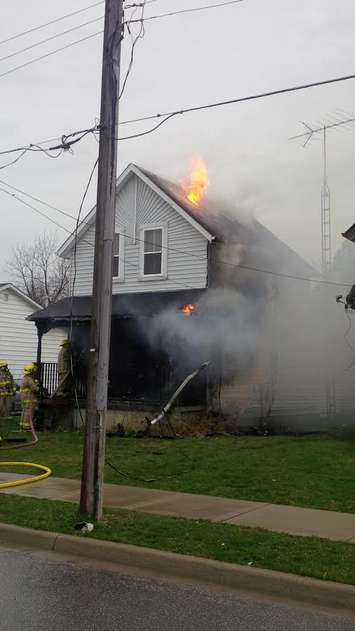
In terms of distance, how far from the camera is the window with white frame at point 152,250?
57.1 ft

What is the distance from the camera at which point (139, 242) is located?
17.9m

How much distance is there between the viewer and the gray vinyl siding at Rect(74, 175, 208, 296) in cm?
1661

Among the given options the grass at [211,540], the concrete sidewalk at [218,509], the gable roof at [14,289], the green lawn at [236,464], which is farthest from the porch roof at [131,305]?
the grass at [211,540]

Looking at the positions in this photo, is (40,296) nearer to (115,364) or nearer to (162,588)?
(115,364)

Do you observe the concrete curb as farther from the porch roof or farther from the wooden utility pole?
the porch roof

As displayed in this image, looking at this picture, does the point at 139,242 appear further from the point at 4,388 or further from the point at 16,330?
the point at 16,330

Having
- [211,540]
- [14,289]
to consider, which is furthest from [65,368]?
[211,540]

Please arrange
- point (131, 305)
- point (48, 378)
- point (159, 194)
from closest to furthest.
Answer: point (131, 305)
point (159, 194)
point (48, 378)

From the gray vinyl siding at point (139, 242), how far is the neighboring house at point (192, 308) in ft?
0.09

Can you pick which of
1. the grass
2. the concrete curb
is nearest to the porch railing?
the grass

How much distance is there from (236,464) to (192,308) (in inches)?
225

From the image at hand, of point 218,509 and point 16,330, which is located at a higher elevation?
point 16,330

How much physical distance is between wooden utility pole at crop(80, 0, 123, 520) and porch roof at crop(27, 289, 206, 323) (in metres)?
7.61

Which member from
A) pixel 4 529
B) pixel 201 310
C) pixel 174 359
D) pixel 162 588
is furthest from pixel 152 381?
pixel 162 588
